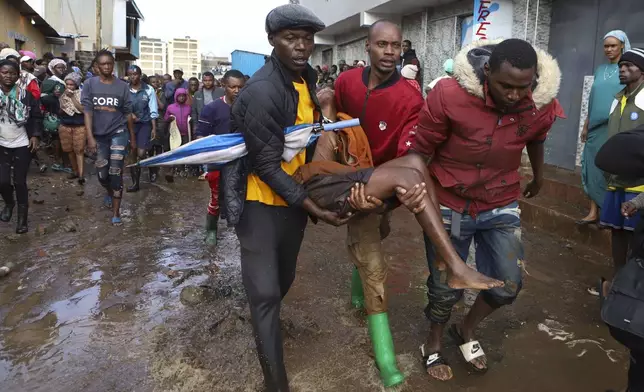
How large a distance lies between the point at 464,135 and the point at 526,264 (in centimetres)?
278

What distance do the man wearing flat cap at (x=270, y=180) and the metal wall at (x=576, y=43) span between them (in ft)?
20.0

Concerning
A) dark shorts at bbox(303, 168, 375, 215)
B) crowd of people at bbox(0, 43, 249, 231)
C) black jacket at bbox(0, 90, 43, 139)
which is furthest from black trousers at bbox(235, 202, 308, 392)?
black jacket at bbox(0, 90, 43, 139)

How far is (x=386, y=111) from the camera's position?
11.7 ft

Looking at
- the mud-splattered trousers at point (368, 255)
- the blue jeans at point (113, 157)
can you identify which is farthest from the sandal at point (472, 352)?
the blue jeans at point (113, 157)

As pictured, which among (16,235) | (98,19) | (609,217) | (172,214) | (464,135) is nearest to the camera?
(464,135)

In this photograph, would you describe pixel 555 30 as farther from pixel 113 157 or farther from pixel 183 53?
pixel 183 53

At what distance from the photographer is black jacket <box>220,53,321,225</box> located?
2.55 metres

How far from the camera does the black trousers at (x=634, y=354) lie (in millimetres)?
2174

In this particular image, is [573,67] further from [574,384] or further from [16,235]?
[16,235]

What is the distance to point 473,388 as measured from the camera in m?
3.08

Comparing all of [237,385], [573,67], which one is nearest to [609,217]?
[237,385]

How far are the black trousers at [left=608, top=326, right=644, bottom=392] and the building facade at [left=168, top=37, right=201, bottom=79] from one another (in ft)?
379

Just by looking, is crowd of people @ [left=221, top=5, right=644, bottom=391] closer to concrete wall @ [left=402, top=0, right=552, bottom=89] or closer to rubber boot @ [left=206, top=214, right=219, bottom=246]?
rubber boot @ [left=206, top=214, right=219, bottom=246]

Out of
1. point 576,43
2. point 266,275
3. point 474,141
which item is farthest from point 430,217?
point 576,43
